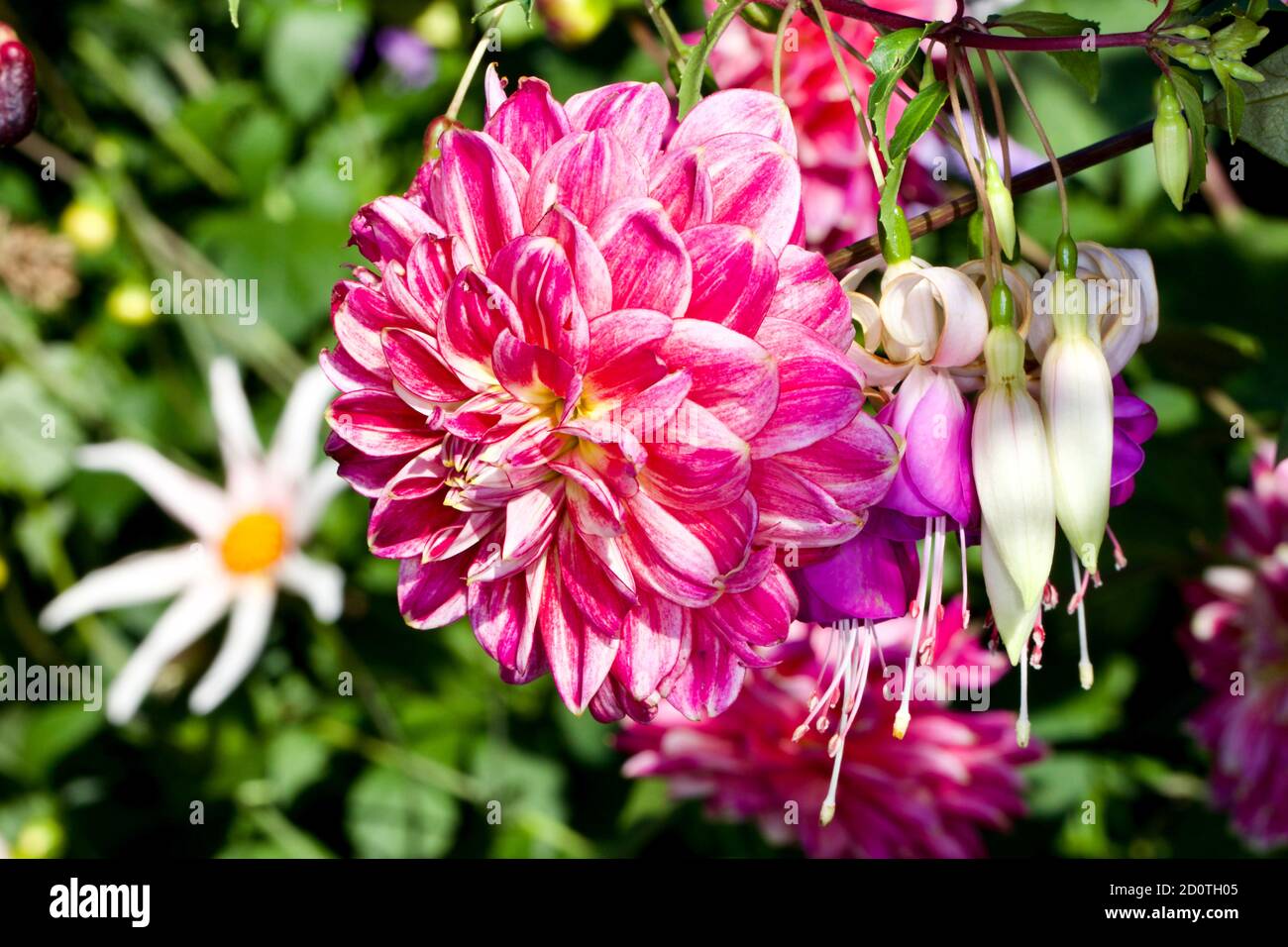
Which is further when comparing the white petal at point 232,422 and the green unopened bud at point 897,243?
the white petal at point 232,422

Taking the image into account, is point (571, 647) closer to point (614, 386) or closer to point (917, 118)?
point (614, 386)

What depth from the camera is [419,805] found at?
1089 millimetres

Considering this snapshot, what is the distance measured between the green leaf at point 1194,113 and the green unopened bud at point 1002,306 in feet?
0.23

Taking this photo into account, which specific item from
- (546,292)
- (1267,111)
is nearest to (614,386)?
(546,292)

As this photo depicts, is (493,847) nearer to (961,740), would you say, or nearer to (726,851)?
(726,851)

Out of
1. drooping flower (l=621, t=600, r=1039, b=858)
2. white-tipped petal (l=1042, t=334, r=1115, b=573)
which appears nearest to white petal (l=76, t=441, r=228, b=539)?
drooping flower (l=621, t=600, r=1039, b=858)

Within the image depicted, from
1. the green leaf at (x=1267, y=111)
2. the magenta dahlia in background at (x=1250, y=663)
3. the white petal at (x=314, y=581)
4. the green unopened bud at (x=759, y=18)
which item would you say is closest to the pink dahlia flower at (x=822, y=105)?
the green unopened bud at (x=759, y=18)

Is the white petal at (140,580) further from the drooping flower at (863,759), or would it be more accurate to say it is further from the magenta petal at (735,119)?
the magenta petal at (735,119)

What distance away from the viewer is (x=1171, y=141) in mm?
411

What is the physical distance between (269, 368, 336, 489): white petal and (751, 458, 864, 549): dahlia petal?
67 centimetres

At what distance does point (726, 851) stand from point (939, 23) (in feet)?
2.50

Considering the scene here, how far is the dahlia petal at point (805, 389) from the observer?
15.1 inches

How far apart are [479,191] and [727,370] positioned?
0.10 meters

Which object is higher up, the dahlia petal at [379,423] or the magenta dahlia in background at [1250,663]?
the dahlia petal at [379,423]
